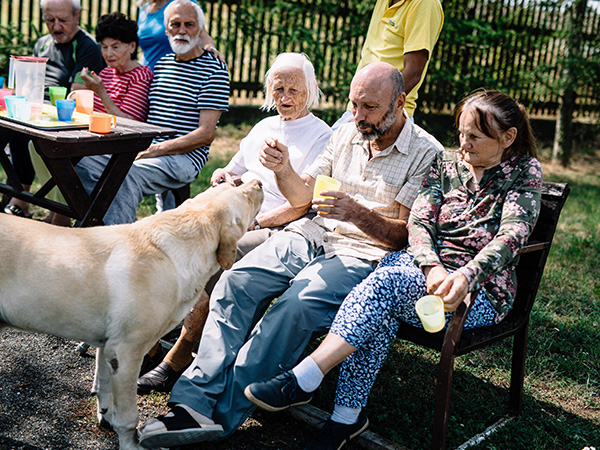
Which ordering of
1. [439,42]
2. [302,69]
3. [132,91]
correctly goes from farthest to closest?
[439,42] < [132,91] < [302,69]

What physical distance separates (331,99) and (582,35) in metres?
4.51

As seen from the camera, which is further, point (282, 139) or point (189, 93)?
point (189, 93)

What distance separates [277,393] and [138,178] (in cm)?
221

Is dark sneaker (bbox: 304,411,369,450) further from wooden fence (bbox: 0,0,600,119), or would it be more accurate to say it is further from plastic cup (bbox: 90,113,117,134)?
wooden fence (bbox: 0,0,600,119)

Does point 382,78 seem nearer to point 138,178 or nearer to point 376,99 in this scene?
point 376,99

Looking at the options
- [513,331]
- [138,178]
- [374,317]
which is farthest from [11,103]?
[513,331]


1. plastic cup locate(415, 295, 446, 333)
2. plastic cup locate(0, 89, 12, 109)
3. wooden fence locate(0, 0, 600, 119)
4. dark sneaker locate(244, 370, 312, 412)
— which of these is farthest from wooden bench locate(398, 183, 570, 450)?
wooden fence locate(0, 0, 600, 119)

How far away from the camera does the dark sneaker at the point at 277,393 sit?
270 centimetres

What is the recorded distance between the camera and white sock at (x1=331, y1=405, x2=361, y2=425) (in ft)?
9.62

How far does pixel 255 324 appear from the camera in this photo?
3.24 meters

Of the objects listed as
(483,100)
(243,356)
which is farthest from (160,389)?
(483,100)

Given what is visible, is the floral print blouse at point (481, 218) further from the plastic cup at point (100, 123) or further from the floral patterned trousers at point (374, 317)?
the plastic cup at point (100, 123)

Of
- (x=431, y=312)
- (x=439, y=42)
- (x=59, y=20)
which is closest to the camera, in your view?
(x=431, y=312)

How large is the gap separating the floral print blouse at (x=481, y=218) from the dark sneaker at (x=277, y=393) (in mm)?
819
